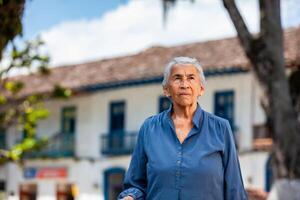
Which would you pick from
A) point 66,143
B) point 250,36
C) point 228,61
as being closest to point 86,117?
point 66,143

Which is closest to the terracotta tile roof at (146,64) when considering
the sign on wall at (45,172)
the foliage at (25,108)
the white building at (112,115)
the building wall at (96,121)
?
the white building at (112,115)

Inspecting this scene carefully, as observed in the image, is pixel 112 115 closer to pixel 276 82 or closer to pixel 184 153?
pixel 276 82

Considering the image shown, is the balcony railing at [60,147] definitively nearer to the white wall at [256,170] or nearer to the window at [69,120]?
the window at [69,120]

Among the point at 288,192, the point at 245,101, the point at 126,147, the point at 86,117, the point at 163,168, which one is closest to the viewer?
the point at 163,168

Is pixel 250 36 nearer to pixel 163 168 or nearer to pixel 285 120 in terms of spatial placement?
pixel 285 120

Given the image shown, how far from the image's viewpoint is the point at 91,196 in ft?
101

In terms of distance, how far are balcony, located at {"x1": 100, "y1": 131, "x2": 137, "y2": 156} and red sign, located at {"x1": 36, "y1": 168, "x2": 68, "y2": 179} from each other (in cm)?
229

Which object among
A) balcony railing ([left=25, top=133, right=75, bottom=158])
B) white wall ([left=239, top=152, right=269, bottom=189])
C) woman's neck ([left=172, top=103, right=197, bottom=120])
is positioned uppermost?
woman's neck ([left=172, top=103, right=197, bottom=120])

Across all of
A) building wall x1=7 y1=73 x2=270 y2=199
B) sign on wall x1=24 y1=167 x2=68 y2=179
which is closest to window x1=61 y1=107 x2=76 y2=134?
building wall x1=7 y1=73 x2=270 y2=199

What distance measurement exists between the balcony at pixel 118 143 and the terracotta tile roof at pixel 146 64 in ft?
6.45

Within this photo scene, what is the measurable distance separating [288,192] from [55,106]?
881 inches

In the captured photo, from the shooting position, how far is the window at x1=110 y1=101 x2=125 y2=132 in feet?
99.9

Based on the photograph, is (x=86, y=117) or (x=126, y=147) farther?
(x=86, y=117)

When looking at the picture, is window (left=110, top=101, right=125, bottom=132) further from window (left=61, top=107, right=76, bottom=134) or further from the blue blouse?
the blue blouse
